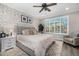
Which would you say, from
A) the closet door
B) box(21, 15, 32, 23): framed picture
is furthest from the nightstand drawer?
the closet door

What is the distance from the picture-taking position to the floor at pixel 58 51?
1.96 metres

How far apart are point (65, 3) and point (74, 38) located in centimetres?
89

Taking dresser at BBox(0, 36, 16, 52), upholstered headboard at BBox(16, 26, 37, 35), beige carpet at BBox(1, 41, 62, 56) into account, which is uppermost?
upholstered headboard at BBox(16, 26, 37, 35)

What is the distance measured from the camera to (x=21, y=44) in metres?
2.06

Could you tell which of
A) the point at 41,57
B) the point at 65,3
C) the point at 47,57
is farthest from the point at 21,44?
the point at 65,3

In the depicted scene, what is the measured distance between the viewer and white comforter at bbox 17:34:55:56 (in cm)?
189

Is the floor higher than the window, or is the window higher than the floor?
the window

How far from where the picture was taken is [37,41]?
1.91 meters

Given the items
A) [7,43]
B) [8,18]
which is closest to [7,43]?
[7,43]

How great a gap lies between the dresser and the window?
891 millimetres

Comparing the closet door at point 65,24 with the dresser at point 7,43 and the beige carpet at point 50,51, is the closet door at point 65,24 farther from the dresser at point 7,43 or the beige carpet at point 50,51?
the dresser at point 7,43

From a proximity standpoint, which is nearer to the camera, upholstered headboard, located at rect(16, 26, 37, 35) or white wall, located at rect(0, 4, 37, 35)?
white wall, located at rect(0, 4, 37, 35)

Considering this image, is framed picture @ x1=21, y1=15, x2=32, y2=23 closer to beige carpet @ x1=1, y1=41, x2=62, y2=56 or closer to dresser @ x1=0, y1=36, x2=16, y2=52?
dresser @ x1=0, y1=36, x2=16, y2=52

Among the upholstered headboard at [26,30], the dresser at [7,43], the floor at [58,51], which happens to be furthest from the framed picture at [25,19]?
the floor at [58,51]
